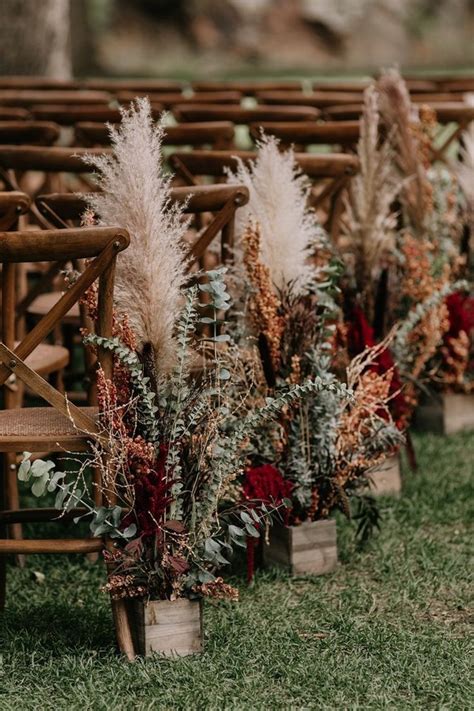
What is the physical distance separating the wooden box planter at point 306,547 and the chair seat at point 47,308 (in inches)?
40.6

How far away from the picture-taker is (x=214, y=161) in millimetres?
4535

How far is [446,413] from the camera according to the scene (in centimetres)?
529

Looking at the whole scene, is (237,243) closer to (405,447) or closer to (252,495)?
(252,495)

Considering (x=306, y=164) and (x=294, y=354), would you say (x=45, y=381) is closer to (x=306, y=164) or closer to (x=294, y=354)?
(x=294, y=354)

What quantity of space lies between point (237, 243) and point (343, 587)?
103 cm

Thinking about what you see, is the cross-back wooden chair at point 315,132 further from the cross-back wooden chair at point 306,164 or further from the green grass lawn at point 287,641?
the green grass lawn at point 287,641

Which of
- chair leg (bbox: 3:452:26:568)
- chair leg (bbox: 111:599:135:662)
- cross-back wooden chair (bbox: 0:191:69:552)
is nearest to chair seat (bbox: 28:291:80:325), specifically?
cross-back wooden chair (bbox: 0:191:69:552)

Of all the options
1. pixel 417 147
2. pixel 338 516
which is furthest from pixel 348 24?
pixel 338 516

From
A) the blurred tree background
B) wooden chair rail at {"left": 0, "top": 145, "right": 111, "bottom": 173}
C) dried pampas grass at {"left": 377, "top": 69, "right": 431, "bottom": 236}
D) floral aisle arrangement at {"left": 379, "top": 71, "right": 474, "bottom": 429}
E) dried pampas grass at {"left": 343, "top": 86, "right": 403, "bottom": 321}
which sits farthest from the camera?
the blurred tree background

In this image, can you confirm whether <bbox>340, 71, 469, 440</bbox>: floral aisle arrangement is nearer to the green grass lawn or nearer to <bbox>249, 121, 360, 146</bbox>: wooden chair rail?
<bbox>249, 121, 360, 146</bbox>: wooden chair rail

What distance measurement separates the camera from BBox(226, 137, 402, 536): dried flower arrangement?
3.83 meters

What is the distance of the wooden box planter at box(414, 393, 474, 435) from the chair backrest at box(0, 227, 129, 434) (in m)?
2.36

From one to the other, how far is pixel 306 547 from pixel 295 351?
21.6 inches

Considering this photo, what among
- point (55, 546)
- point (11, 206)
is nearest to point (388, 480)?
point (55, 546)
